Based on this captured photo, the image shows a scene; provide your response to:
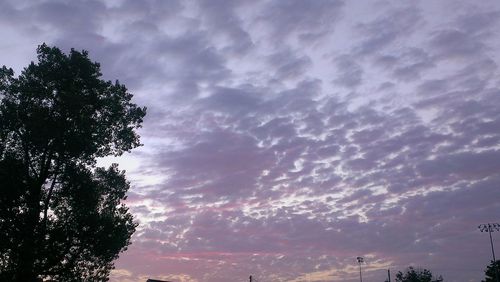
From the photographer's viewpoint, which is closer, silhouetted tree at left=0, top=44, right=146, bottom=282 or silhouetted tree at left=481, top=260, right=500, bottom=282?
silhouetted tree at left=0, top=44, right=146, bottom=282

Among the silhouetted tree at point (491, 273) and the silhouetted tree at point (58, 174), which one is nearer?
the silhouetted tree at point (58, 174)

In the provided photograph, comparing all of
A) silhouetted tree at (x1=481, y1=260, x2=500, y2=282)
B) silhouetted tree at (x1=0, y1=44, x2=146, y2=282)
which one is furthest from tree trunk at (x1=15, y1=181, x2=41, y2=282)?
silhouetted tree at (x1=481, y1=260, x2=500, y2=282)

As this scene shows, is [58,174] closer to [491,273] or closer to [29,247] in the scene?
[29,247]

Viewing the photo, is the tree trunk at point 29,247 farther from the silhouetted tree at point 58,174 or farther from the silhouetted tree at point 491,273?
the silhouetted tree at point 491,273

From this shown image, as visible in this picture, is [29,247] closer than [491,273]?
Yes

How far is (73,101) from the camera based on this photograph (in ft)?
89.0

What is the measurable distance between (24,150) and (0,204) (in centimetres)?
350

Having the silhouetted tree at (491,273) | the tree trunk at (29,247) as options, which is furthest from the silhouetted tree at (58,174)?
the silhouetted tree at (491,273)

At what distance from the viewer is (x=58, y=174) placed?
2817cm

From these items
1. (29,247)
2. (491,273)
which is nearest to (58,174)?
(29,247)

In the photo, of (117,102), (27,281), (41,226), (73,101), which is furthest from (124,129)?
(27,281)

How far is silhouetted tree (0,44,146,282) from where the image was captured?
26.3m

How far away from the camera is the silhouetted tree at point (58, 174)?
86.2 ft

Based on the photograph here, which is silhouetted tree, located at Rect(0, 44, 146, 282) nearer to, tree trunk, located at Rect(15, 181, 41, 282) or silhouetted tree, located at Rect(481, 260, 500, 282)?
tree trunk, located at Rect(15, 181, 41, 282)
